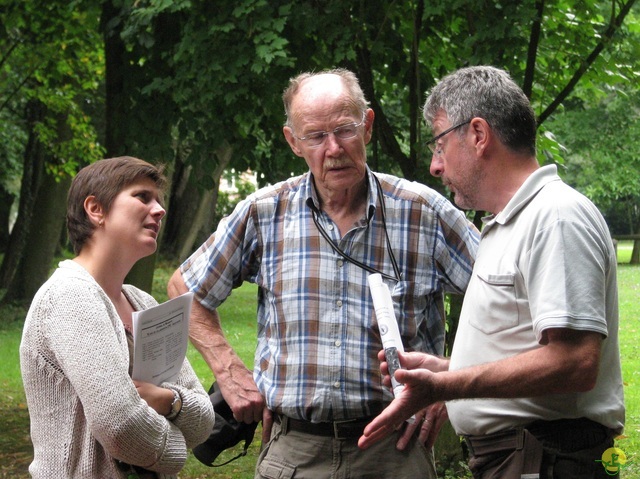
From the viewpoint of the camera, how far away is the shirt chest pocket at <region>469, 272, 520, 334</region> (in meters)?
2.75

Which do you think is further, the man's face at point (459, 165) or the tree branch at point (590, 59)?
the tree branch at point (590, 59)

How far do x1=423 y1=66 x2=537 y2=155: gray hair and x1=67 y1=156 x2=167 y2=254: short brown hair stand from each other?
109cm

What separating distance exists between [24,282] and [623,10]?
602 inches

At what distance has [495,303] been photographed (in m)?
2.78

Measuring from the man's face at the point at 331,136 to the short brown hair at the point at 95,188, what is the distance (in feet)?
2.22

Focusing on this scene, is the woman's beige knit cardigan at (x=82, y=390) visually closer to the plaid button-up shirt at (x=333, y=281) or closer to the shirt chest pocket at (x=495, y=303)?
the plaid button-up shirt at (x=333, y=281)

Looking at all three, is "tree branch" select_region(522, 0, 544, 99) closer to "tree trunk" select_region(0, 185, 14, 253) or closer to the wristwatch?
the wristwatch

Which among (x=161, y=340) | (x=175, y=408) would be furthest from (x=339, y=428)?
(x=161, y=340)

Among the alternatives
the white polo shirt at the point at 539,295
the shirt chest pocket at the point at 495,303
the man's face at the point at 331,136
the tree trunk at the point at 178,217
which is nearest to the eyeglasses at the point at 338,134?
the man's face at the point at 331,136

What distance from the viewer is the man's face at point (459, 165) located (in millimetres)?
2990

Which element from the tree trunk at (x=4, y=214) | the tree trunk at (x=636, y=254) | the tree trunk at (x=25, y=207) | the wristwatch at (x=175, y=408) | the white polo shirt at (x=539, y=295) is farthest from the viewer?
the tree trunk at (x=4, y=214)

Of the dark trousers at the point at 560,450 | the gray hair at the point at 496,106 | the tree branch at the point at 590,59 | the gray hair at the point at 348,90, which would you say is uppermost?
the tree branch at the point at 590,59

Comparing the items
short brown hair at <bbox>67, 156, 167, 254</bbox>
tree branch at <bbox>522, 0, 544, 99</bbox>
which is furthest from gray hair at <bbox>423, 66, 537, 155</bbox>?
tree branch at <bbox>522, 0, 544, 99</bbox>

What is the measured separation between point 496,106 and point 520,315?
645 mm
